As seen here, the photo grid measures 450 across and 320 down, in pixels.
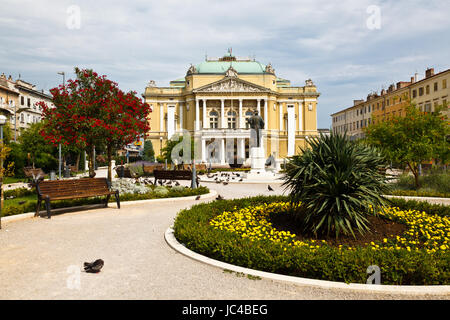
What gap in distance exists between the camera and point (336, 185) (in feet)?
21.9

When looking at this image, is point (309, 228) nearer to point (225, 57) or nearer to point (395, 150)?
point (395, 150)

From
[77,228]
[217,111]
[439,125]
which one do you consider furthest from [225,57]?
[77,228]

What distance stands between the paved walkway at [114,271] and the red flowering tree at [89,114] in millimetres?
5734

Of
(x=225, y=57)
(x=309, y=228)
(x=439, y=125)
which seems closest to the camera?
(x=309, y=228)

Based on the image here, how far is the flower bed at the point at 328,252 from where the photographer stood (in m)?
4.71

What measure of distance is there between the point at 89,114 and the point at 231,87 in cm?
5569

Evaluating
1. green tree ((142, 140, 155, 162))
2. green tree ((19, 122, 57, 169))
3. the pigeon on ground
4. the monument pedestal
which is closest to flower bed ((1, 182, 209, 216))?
the pigeon on ground

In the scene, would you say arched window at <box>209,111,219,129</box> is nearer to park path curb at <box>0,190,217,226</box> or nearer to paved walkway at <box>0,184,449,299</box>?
park path curb at <box>0,190,217,226</box>

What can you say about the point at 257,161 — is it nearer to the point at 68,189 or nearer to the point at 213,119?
the point at 68,189

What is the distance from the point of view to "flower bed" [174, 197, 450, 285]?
471cm

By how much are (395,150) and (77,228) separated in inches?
619

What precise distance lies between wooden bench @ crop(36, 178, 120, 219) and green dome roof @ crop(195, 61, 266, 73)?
64.4 m

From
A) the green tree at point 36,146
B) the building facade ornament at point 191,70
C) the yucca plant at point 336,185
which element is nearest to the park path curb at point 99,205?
the yucca plant at point 336,185

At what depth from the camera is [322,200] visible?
6.83m
